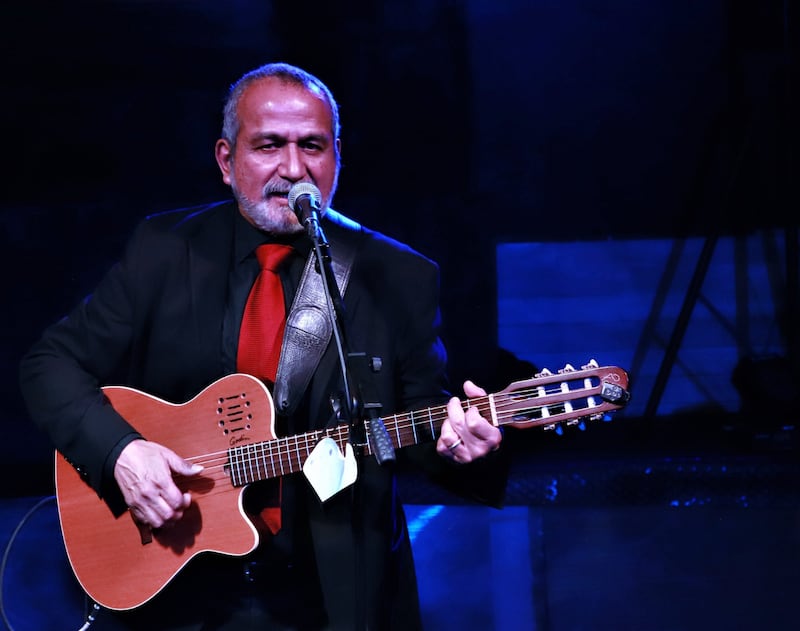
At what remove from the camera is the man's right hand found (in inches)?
95.6

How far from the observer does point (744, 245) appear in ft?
16.0

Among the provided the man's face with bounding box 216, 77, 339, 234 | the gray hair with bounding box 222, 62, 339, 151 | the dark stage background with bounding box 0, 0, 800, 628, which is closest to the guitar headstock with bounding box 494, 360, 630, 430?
the man's face with bounding box 216, 77, 339, 234

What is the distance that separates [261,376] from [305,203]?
70cm

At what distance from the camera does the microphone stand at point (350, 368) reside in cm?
193

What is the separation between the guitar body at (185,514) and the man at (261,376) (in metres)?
0.05

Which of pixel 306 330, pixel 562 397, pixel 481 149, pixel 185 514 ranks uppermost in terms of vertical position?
pixel 481 149

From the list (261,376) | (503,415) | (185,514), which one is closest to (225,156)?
(261,376)

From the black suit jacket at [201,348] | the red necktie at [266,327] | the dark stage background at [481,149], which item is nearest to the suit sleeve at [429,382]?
the black suit jacket at [201,348]

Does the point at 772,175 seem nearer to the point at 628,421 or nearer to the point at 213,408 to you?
the point at 628,421

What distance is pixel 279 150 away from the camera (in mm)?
2707

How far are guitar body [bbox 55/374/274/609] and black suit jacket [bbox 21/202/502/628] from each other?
3.3 inches

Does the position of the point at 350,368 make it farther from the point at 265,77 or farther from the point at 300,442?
the point at 265,77

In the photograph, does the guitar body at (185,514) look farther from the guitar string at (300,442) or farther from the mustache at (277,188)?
the mustache at (277,188)

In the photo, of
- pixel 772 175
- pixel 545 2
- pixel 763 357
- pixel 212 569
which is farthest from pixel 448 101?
pixel 212 569
